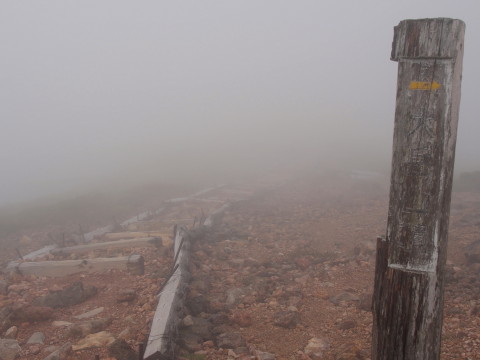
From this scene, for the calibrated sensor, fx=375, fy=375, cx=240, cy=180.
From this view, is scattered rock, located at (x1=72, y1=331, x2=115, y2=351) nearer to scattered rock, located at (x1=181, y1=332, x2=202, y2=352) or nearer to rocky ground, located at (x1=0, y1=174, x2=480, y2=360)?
rocky ground, located at (x1=0, y1=174, x2=480, y2=360)

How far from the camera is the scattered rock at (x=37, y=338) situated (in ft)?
13.5

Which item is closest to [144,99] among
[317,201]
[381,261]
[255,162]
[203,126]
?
[203,126]

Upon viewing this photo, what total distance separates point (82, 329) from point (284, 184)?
1281cm

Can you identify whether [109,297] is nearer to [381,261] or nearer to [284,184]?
[381,261]

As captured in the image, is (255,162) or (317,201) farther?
(255,162)

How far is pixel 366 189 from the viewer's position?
1415cm

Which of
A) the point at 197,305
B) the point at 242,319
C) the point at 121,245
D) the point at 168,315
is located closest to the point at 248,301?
the point at 242,319

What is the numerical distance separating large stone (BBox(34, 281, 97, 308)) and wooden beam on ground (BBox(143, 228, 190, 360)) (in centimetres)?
113

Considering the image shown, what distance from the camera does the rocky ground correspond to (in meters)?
3.85

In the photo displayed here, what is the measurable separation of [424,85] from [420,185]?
1.47ft

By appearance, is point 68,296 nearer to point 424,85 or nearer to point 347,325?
point 347,325

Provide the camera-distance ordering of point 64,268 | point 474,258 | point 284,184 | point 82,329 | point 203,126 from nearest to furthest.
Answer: point 82,329 < point 474,258 < point 64,268 < point 284,184 < point 203,126

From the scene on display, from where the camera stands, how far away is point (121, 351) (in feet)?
11.9

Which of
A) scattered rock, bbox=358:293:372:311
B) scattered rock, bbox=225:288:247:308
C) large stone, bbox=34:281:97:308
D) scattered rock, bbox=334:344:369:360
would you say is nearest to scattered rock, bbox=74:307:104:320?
large stone, bbox=34:281:97:308
